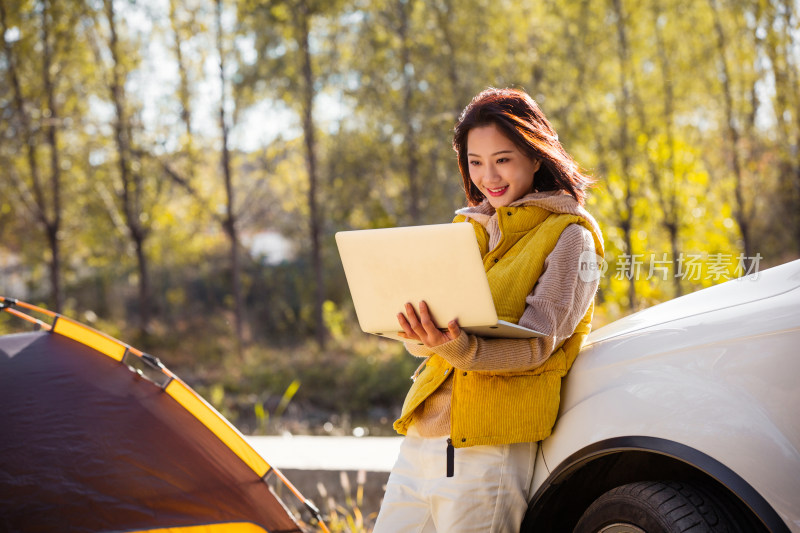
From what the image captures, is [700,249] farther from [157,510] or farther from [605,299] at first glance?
[157,510]

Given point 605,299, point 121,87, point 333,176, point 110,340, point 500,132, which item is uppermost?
point 121,87

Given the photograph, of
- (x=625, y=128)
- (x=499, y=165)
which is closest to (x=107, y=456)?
(x=499, y=165)

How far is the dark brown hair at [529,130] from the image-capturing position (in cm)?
212

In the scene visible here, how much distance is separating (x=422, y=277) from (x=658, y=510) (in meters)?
0.77

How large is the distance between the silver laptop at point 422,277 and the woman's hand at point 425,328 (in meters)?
0.02

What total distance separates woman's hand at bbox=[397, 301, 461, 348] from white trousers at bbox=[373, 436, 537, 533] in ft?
1.26

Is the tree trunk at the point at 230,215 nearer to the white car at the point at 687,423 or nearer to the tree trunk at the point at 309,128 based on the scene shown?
the tree trunk at the point at 309,128

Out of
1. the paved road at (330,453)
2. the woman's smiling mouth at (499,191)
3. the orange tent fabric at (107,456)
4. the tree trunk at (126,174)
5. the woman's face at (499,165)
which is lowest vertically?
the paved road at (330,453)

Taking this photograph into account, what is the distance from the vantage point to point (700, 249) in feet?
31.2

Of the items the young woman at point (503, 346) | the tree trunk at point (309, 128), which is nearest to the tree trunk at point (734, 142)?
the tree trunk at point (309, 128)

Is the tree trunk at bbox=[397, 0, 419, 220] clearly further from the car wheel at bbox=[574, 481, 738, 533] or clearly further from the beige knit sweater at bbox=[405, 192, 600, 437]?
the car wheel at bbox=[574, 481, 738, 533]

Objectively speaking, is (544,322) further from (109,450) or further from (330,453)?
(330,453)

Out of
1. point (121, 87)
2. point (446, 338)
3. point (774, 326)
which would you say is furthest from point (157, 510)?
point (121, 87)

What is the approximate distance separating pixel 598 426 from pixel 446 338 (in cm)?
46
